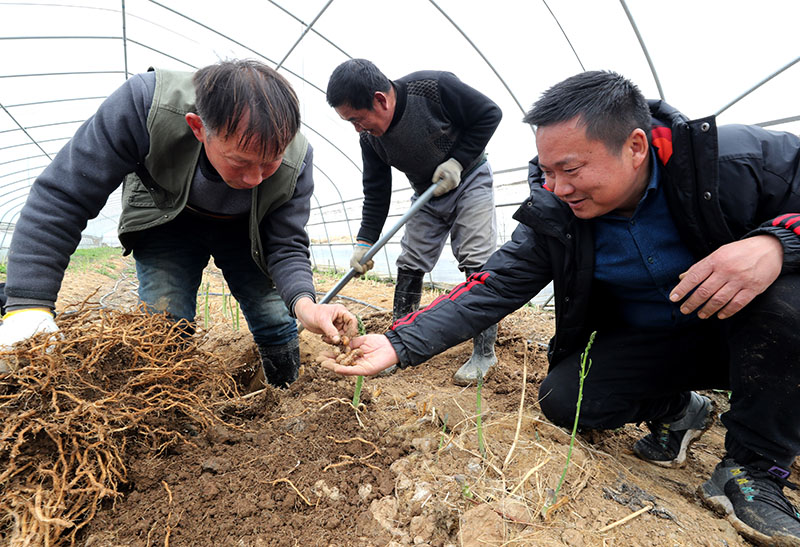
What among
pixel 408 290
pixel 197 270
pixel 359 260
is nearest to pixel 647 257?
pixel 408 290

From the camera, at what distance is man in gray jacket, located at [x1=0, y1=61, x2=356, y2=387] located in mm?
1178

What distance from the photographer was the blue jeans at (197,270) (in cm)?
171

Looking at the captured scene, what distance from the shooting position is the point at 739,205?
46.5 inches

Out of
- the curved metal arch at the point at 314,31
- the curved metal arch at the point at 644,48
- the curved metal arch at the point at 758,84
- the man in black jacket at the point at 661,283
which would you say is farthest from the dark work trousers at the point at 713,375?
the curved metal arch at the point at 314,31

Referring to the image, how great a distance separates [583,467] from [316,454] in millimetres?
767

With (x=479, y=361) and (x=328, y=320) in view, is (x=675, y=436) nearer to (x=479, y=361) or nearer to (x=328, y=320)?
(x=479, y=361)

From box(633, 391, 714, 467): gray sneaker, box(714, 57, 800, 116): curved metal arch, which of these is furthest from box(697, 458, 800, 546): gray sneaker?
box(714, 57, 800, 116): curved metal arch

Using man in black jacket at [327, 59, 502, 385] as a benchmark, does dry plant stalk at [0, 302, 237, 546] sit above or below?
below

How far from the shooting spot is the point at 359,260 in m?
2.46

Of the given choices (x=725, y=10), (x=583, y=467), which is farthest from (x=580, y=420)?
(x=725, y=10)

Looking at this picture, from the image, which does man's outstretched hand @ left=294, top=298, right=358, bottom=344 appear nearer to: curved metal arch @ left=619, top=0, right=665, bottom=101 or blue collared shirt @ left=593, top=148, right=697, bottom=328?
blue collared shirt @ left=593, top=148, right=697, bottom=328

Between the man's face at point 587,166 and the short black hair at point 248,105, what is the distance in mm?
733

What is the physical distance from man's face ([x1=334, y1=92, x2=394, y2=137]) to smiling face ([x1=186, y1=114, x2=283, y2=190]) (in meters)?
0.89

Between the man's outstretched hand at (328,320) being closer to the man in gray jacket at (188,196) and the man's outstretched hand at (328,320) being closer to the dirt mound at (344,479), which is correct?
the man in gray jacket at (188,196)
